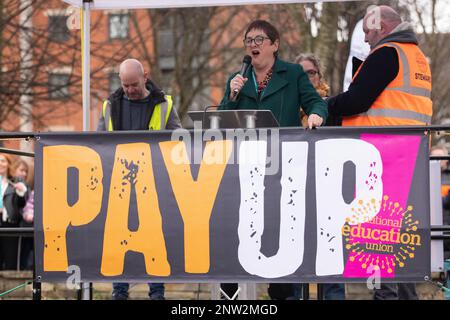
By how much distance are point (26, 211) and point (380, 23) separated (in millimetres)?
5646

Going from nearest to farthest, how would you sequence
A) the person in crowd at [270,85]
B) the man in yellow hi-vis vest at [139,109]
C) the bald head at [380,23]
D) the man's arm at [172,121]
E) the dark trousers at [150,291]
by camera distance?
the person in crowd at [270,85]
the bald head at [380,23]
the dark trousers at [150,291]
the man in yellow hi-vis vest at [139,109]
the man's arm at [172,121]

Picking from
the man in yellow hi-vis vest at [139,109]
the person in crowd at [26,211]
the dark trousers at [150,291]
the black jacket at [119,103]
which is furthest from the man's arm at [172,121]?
the person in crowd at [26,211]

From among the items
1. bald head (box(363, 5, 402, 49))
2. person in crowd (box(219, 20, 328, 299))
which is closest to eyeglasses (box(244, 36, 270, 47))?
person in crowd (box(219, 20, 328, 299))

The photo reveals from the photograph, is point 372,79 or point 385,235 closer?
point 385,235

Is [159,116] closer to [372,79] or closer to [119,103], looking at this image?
[119,103]

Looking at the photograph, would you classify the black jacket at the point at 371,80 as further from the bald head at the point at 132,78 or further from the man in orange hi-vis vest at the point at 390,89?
the bald head at the point at 132,78

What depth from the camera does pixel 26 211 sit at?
11.4 meters

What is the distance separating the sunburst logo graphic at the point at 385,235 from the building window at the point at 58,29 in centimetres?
1557

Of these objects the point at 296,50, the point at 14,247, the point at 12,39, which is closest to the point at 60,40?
the point at 12,39

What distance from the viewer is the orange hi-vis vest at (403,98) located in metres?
6.96

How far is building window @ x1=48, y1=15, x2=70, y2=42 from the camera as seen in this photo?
69.2 ft

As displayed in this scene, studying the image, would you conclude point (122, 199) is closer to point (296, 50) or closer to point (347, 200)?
point (347, 200)

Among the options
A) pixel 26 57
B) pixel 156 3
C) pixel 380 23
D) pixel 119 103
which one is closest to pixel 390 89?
pixel 380 23

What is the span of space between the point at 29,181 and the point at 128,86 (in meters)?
4.55
